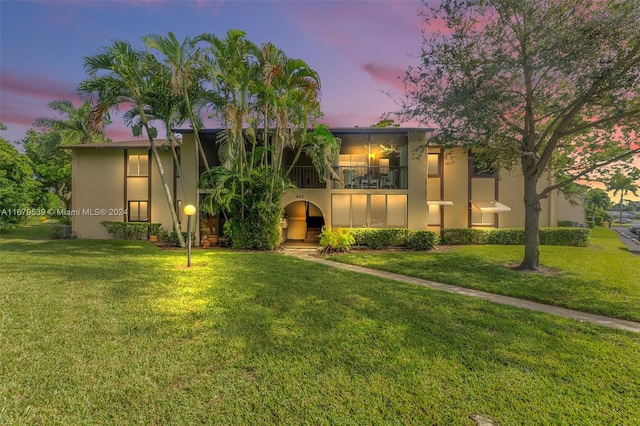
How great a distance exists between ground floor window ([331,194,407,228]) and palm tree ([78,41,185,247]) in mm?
10349

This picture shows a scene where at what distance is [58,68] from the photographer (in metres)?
14.5

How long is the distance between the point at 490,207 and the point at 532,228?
7.72 metres

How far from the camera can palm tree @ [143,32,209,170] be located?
11.4 m

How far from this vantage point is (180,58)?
11.8 metres

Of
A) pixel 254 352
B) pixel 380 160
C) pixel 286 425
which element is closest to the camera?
pixel 286 425

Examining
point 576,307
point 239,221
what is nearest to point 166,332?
point 576,307

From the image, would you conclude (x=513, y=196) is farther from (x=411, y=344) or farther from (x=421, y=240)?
(x=411, y=344)

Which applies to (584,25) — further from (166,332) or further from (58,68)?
(58,68)

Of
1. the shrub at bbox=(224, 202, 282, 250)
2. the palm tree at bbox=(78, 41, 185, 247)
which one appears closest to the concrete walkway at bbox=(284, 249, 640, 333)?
the shrub at bbox=(224, 202, 282, 250)

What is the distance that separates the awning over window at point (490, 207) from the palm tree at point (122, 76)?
1867 cm

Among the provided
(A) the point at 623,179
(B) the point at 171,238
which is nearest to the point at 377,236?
(A) the point at 623,179

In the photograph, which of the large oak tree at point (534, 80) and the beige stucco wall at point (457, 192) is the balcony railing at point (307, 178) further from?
the beige stucco wall at point (457, 192)

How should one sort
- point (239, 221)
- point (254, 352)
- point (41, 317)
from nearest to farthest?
point (254, 352)
point (41, 317)
point (239, 221)

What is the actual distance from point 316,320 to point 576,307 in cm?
586
